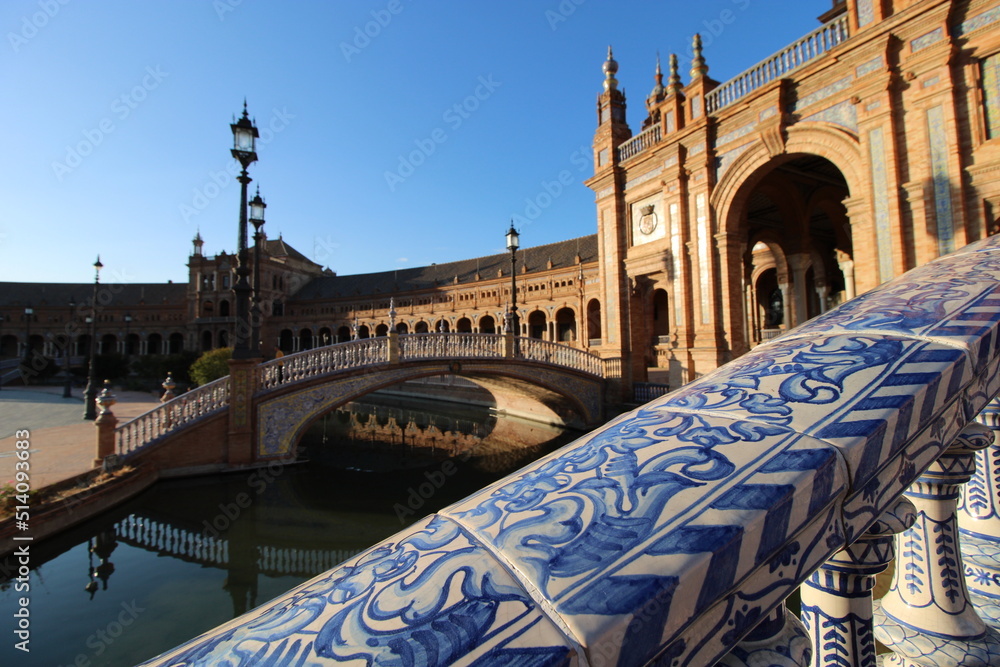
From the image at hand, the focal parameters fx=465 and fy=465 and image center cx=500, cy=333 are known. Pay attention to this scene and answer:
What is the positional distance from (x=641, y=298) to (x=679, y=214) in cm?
328

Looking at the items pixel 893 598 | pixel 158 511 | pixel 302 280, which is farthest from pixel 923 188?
pixel 302 280

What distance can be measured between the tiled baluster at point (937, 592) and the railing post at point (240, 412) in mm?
11324

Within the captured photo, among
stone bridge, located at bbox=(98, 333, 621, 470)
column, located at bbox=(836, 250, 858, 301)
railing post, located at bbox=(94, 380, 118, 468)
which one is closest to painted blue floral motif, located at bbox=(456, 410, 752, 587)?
railing post, located at bbox=(94, 380, 118, 468)

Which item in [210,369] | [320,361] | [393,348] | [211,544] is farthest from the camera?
[210,369]

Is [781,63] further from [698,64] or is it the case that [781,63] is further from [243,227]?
[243,227]

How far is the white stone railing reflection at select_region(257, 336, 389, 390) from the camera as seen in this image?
11.1 metres

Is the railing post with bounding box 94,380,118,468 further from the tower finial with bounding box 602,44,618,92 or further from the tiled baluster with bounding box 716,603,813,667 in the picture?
the tower finial with bounding box 602,44,618,92

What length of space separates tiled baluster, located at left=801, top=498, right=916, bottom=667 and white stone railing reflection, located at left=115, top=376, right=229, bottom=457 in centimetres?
1111

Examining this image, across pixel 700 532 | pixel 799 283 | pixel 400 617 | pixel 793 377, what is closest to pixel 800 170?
pixel 799 283

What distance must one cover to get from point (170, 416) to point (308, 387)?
278cm

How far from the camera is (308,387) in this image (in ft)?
37.2

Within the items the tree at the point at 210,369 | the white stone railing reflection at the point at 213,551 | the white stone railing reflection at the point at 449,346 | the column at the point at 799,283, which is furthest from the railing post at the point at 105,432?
the column at the point at 799,283

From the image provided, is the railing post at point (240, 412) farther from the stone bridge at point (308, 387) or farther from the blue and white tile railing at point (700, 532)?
the blue and white tile railing at point (700, 532)

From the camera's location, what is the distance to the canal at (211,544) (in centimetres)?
505
